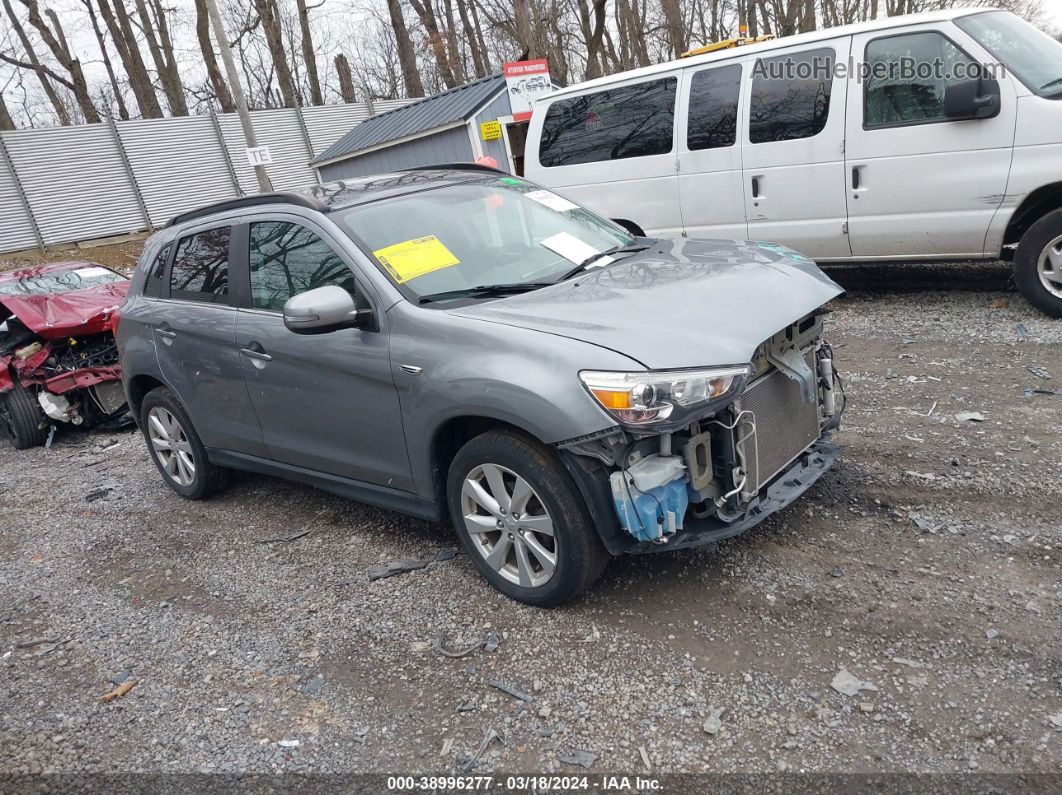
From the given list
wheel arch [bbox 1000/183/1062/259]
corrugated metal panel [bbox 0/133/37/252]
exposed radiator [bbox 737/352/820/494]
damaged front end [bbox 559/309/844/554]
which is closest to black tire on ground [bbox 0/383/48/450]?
damaged front end [bbox 559/309/844/554]

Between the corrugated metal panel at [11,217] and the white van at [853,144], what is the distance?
52.8 feet

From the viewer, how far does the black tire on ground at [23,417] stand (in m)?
7.30

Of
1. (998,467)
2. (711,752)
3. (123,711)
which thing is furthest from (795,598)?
(123,711)

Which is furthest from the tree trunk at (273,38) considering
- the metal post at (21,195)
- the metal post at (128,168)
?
the metal post at (21,195)

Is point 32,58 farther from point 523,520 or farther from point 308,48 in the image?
point 523,520

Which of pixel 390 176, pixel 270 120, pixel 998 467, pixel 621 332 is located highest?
pixel 270 120

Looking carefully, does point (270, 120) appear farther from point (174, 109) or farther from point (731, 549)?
point (731, 549)

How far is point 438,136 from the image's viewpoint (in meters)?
16.7

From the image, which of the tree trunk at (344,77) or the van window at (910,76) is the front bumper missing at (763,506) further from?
the tree trunk at (344,77)

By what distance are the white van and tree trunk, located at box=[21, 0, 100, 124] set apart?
24.5m

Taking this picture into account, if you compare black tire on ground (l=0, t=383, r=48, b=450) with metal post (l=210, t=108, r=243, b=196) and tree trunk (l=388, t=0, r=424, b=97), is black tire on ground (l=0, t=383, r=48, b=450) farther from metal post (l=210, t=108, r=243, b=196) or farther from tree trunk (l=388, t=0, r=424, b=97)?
tree trunk (l=388, t=0, r=424, b=97)

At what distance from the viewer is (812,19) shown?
28406mm

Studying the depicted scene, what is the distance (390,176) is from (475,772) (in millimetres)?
3225

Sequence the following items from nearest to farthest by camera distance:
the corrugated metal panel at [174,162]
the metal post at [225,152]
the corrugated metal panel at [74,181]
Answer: the corrugated metal panel at [74,181], the corrugated metal panel at [174,162], the metal post at [225,152]
